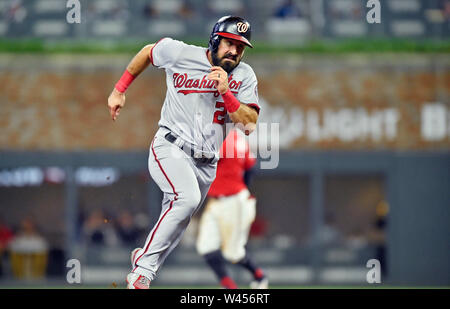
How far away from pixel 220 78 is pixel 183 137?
2.05 ft

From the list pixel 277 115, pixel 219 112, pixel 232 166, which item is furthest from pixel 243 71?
pixel 277 115

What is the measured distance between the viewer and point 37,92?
15398mm

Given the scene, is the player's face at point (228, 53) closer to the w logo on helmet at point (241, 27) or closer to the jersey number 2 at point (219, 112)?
the w logo on helmet at point (241, 27)

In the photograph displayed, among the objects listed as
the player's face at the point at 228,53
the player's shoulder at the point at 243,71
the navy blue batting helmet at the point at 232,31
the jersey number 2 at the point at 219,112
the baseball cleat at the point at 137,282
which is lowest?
the baseball cleat at the point at 137,282

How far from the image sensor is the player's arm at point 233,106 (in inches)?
221

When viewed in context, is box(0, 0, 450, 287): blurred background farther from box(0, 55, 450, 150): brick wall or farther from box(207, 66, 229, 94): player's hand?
box(207, 66, 229, 94): player's hand

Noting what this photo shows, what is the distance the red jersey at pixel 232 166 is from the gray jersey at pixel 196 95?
363 cm

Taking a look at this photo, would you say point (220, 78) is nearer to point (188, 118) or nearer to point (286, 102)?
point (188, 118)

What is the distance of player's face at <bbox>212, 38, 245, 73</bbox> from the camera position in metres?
5.86

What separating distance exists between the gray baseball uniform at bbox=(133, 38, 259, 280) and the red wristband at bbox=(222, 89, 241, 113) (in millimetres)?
252

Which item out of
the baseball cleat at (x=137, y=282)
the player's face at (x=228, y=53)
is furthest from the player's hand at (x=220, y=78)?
the baseball cleat at (x=137, y=282)

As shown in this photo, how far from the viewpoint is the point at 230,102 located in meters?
5.72
